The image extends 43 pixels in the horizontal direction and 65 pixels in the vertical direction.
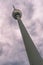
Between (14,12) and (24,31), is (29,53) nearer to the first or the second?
(24,31)

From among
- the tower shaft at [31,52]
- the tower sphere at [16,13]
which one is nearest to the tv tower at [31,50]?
the tower shaft at [31,52]

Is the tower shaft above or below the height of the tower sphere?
below

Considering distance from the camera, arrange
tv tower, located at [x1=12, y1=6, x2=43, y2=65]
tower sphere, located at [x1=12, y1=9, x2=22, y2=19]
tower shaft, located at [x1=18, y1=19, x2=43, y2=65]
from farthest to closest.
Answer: tower sphere, located at [x1=12, y1=9, x2=22, y2=19]
tv tower, located at [x1=12, y1=6, x2=43, y2=65]
tower shaft, located at [x1=18, y1=19, x2=43, y2=65]

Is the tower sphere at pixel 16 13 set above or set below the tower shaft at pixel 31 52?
above

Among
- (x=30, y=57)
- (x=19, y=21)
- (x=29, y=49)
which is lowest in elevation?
(x=30, y=57)

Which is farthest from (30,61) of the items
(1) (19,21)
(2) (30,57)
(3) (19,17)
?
(3) (19,17)

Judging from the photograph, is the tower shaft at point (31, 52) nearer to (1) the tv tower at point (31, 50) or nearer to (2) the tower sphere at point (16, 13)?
(1) the tv tower at point (31, 50)

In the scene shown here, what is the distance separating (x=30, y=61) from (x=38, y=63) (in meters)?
3.52

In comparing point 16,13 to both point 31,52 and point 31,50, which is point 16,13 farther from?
point 31,52

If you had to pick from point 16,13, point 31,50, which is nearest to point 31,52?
point 31,50

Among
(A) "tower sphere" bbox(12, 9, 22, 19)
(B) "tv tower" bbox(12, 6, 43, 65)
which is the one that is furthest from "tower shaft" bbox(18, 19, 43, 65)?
(A) "tower sphere" bbox(12, 9, 22, 19)

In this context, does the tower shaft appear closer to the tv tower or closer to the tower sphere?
the tv tower

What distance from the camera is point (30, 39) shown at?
88.3 meters

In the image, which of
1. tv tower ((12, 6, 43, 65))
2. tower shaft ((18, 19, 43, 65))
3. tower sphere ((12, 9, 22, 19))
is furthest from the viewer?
tower sphere ((12, 9, 22, 19))
